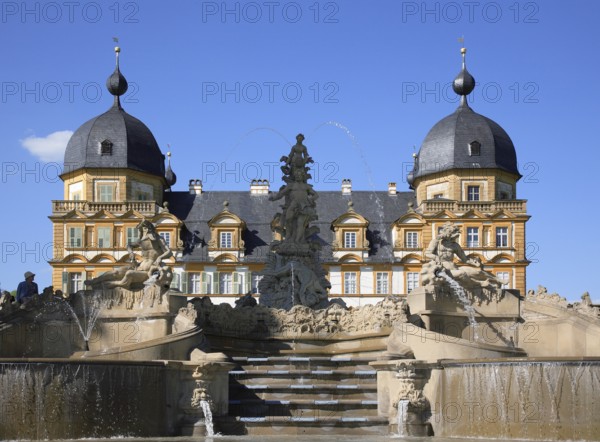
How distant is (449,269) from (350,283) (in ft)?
182

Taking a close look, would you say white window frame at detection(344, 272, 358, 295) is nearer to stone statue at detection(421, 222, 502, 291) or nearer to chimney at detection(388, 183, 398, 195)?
chimney at detection(388, 183, 398, 195)

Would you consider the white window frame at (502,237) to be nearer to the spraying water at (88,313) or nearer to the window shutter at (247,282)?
the window shutter at (247,282)

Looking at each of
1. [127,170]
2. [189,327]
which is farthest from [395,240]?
Answer: [189,327]

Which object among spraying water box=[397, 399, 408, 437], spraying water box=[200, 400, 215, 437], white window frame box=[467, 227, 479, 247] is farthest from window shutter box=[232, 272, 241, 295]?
spraying water box=[397, 399, 408, 437]

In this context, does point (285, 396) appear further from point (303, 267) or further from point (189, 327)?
point (303, 267)

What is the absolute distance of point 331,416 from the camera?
66.2ft

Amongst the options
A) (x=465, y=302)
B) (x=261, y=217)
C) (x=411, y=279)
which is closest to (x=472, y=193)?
(x=411, y=279)

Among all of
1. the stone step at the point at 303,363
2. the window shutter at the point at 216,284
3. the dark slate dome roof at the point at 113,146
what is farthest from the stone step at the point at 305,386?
the dark slate dome roof at the point at 113,146

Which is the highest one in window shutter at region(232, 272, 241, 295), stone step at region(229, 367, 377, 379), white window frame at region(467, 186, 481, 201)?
white window frame at region(467, 186, 481, 201)

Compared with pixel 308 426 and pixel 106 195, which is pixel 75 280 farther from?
pixel 308 426

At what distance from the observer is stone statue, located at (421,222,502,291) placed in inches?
955

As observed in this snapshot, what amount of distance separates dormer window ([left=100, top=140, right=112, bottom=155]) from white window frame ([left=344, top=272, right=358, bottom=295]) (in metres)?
19.9

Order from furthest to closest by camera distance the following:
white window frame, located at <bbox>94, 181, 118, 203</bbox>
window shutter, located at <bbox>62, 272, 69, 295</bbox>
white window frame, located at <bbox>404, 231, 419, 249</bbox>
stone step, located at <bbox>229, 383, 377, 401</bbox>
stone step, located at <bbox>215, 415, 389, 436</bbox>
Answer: white window frame, located at <bbox>94, 181, 118, 203</bbox> → white window frame, located at <bbox>404, 231, 419, 249</bbox> → window shutter, located at <bbox>62, 272, 69, 295</bbox> → stone step, located at <bbox>229, 383, 377, 401</bbox> → stone step, located at <bbox>215, 415, 389, 436</bbox>

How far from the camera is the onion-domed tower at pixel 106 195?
78.4 meters
